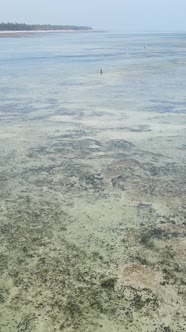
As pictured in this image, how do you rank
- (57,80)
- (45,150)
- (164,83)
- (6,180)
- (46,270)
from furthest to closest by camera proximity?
1. (57,80)
2. (164,83)
3. (45,150)
4. (6,180)
5. (46,270)

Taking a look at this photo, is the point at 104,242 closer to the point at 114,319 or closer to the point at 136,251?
the point at 136,251

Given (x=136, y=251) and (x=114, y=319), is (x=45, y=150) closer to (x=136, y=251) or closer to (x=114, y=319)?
(x=136, y=251)

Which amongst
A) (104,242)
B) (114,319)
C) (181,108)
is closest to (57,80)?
(181,108)

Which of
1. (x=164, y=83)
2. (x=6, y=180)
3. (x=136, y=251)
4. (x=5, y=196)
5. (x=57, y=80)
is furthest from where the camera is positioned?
(x=57, y=80)

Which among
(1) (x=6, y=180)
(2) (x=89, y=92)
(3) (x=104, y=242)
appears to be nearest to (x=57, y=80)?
(2) (x=89, y=92)

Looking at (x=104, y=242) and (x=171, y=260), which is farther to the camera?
(x=104, y=242)

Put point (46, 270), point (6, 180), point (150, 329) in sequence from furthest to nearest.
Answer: point (6, 180) → point (46, 270) → point (150, 329)
